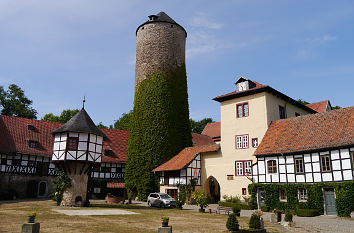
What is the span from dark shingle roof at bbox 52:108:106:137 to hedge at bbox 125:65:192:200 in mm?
10800

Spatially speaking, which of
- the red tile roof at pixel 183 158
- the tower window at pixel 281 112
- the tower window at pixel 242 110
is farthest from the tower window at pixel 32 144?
the tower window at pixel 281 112

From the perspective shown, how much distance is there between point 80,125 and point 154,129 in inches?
500

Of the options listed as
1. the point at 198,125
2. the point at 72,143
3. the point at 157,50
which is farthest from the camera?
the point at 198,125

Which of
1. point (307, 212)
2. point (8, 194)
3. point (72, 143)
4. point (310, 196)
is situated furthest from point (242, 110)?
point (8, 194)

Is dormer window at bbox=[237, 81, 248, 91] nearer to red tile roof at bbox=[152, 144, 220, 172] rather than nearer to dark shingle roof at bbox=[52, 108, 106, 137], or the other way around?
red tile roof at bbox=[152, 144, 220, 172]

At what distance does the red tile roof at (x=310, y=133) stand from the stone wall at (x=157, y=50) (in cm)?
1817

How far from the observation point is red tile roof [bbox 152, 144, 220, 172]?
34.3m

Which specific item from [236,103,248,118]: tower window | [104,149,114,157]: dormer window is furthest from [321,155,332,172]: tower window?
[104,149,114,157]: dormer window

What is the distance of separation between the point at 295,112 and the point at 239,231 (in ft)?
88.8

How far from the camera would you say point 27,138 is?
36875 millimetres

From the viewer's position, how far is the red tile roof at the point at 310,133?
24719 millimetres

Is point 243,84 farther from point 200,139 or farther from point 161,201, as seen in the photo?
point 200,139

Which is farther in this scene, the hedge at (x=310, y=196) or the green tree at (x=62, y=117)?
the green tree at (x=62, y=117)

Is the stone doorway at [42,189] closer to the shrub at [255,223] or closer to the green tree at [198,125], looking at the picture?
the shrub at [255,223]
